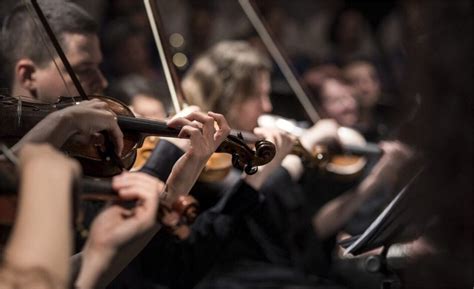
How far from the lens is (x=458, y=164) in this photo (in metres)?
1.54

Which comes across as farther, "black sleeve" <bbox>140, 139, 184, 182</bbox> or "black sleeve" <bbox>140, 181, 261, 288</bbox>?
"black sleeve" <bbox>140, 181, 261, 288</bbox>

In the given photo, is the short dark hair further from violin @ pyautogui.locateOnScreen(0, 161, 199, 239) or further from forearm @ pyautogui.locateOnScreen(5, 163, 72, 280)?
forearm @ pyautogui.locateOnScreen(5, 163, 72, 280)

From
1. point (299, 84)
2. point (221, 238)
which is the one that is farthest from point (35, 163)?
point (299, 84)

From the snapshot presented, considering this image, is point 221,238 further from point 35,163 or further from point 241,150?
point 35,163

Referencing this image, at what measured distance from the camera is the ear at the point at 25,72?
2.04 metres

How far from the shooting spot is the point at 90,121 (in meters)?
1.65

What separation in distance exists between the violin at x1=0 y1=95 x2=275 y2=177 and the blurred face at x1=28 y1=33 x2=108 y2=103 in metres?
0.10

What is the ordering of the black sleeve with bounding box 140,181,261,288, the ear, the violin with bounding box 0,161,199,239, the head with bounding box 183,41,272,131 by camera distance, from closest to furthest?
the violin with bounding box 0,161,199,239, the ear, the black sleeve with bounding box 140,181,261,288, the head with bounding box 183,41,272,131

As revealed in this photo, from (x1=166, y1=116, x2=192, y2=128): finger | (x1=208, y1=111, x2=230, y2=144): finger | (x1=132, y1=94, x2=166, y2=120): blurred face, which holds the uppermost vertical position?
(x1=166, y1=116, x2=192, y2=128): finger

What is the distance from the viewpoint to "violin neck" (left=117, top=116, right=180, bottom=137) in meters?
1.85

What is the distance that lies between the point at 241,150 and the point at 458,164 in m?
0.61

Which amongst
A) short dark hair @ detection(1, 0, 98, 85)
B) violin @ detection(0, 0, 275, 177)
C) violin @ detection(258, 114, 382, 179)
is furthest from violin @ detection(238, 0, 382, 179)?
short dark hair @ detection(1, 0, 98, 85)

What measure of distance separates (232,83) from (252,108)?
0.55 ft

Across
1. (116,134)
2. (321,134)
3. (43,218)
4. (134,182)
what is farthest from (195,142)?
(321,134)
